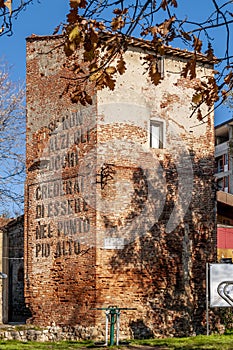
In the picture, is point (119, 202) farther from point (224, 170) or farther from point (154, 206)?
point (224, 170)

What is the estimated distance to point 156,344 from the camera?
17953mm

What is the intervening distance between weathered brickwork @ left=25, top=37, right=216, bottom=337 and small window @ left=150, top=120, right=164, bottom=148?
0.08 meters

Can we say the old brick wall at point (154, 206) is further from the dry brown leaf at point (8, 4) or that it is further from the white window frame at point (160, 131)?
the dry brown leaf at point (8, 4)

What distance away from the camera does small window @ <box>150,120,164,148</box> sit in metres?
20.7

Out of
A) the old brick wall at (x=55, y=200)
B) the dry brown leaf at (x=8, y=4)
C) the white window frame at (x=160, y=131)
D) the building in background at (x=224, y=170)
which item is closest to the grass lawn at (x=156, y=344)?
the old brick wall at (x=55, y=200)

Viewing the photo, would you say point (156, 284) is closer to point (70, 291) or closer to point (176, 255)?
point (176, 255)

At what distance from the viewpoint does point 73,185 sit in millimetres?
20078

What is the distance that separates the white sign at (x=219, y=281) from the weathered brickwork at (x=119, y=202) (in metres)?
1.37

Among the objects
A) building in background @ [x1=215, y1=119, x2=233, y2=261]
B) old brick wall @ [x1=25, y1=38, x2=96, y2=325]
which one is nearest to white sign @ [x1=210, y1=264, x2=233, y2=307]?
old brick wall @ [x1=25, y1=38, x2=96, y2=325]

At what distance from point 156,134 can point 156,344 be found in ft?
20.8

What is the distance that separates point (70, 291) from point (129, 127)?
5042 mm

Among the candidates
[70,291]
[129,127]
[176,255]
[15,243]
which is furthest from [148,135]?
[15,243]

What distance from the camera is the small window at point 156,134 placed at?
20.7 m

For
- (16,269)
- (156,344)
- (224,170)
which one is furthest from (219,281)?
(224,170)
